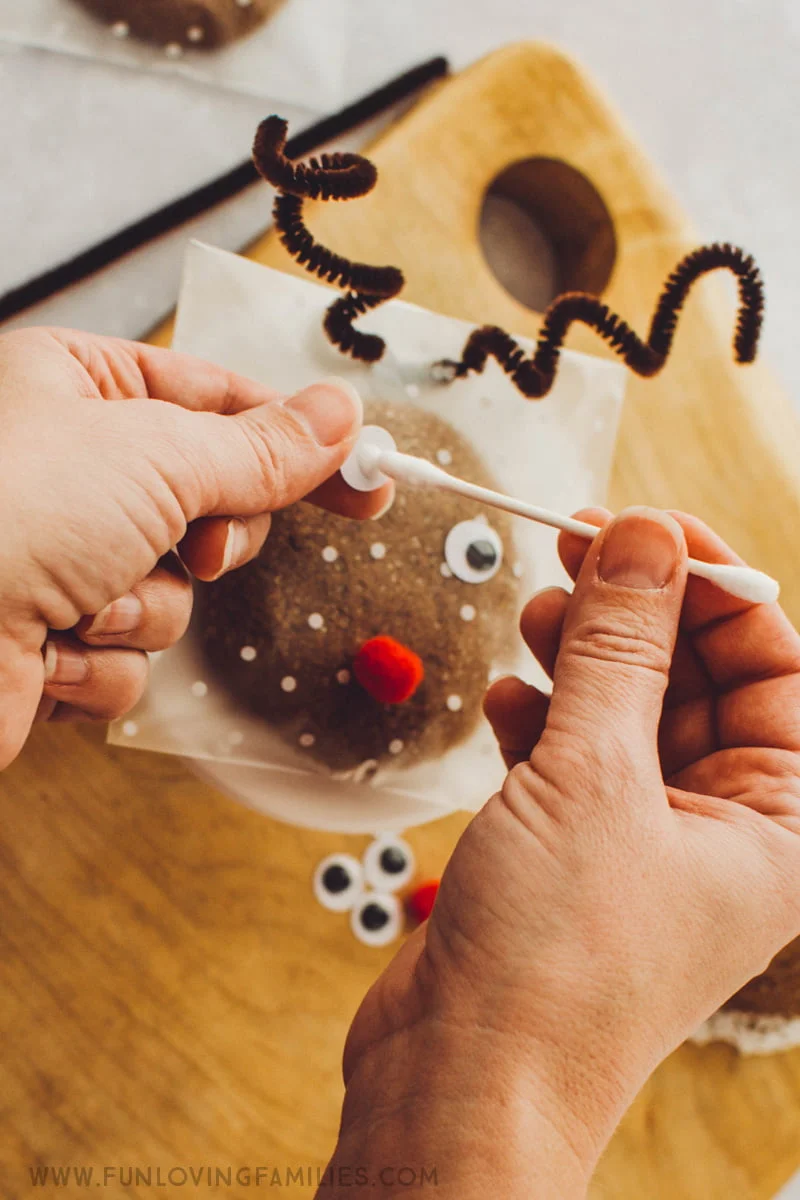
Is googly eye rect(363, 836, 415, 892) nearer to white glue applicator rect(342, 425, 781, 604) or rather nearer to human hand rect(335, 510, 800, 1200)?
human hand rect(335, 510, 800, 1200)

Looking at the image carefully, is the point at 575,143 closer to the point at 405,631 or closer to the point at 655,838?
the point at 405,631

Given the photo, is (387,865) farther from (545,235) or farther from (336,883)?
(545,235)

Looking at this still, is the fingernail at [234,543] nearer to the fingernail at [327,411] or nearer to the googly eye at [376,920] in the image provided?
the fingernail at [327,411]

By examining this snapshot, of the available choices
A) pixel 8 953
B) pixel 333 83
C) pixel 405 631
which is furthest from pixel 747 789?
pixel 333 83

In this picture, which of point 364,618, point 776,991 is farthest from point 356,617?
point 776,991

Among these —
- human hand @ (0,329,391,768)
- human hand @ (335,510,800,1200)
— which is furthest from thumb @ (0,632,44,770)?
human hand @ (335,510,800,1200)
